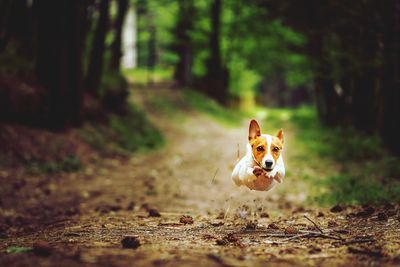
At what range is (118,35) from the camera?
18.6m

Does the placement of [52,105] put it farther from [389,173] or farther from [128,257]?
[128,257]

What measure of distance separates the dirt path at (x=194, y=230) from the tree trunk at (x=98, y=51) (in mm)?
6416

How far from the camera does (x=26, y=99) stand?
1220 cm

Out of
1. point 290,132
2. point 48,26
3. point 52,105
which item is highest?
point 48,26

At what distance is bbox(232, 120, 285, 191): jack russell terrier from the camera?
402 centimetres

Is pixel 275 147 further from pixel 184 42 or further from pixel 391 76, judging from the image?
pixel 184 42

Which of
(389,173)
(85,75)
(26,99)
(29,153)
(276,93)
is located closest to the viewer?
(389,173)

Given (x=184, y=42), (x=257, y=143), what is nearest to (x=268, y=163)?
(x=257, y=143)

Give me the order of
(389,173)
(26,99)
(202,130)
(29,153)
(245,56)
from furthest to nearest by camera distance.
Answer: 1. (245,56)
2. (202,130)
3. (26,99)
4. (29,153)
5. (389,173)

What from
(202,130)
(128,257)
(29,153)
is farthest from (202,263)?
(202,130)

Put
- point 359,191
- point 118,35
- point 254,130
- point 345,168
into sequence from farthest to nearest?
point 118,35 < point 345,168 < point 359,191 < point 254,130

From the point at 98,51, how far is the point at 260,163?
1268 cm

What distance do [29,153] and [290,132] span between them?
48.1 feet

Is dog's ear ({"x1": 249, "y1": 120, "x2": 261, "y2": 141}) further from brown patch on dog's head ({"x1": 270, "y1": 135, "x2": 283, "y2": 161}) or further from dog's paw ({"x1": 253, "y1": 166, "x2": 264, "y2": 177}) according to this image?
dog's paw ({"x1": 253, "y1": 166, "x2": 264, "y2": 177})
